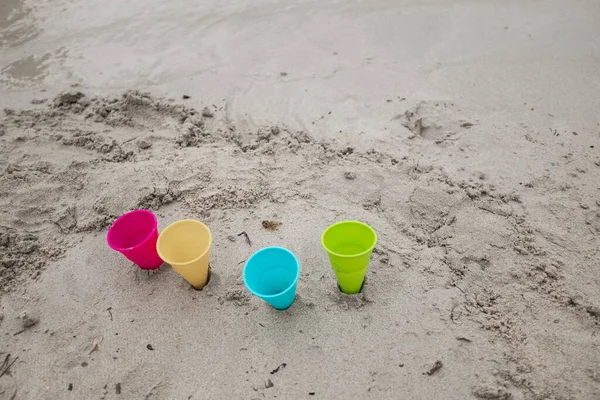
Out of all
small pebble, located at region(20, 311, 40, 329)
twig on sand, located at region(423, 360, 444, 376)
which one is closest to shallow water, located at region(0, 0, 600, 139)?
twig on sand, located at region(423, 360, 444, 376)

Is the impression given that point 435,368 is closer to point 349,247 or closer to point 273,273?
point 349,247

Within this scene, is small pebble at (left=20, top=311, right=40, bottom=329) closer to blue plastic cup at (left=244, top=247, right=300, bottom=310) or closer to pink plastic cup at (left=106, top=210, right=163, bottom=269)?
pink plastic cup at (left=106, top=210, right=163, bottom=269)

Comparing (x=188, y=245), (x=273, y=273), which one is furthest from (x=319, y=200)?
(x=188, y=245)

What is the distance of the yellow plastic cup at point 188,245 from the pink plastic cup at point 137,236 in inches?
3.1

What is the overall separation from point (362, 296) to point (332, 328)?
0.71 feet

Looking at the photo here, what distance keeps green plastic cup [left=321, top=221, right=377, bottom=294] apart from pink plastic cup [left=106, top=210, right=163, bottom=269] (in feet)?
2.89

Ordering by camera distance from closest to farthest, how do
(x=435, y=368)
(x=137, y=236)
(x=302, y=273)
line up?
(x=435, y=368)
(x=302, y=273)
(x=137, y=236)

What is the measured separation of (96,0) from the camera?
4832 mm

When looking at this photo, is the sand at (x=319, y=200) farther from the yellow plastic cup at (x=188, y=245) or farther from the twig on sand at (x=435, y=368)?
the yellow plastic cup at (x=188, y=245)

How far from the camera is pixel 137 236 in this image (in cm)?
213

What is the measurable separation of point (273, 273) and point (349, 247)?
397 mm

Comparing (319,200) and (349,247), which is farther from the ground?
(349,247)

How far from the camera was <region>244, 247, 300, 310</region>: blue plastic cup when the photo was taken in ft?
5.61

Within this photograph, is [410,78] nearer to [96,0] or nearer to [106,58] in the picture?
[106,58]
